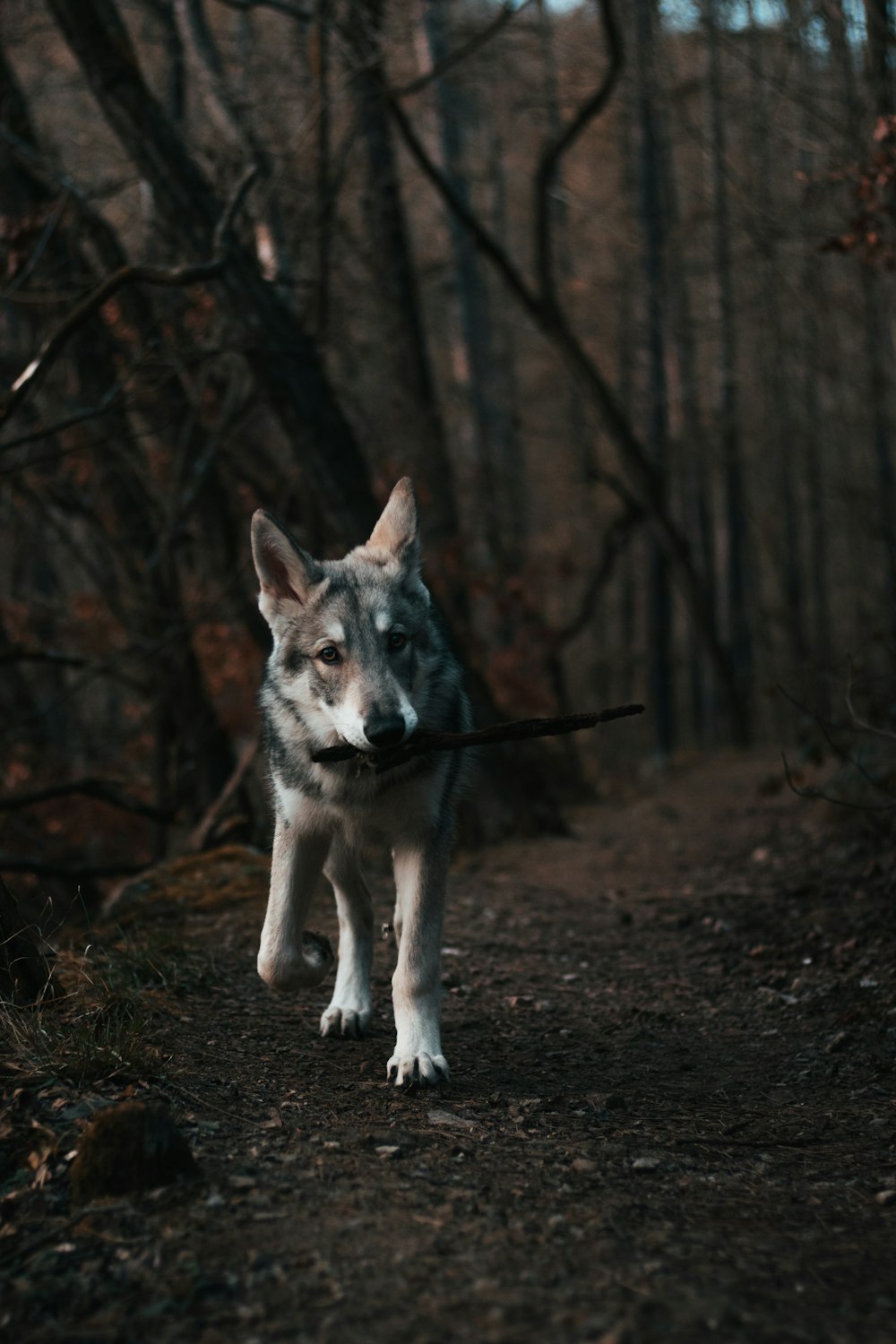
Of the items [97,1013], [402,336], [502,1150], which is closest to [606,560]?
[402,336]

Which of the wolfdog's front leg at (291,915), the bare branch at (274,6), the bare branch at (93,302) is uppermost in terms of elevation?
the bare branch at (274,6)

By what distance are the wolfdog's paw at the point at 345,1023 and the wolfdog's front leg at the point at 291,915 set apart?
0.22 metres

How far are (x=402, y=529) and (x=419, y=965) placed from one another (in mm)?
1877

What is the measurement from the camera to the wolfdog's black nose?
4410 millimetres

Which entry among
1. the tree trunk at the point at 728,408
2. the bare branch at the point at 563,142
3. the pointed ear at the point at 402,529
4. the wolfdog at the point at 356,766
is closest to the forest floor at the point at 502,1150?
the wolfdog at the point at 356,766

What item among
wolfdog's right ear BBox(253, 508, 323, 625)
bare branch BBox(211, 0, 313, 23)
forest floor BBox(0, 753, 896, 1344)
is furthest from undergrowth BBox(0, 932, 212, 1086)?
bare branch BBox(211, 0, 313, 23)

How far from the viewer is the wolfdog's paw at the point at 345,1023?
530 cm

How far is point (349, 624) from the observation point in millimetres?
4961

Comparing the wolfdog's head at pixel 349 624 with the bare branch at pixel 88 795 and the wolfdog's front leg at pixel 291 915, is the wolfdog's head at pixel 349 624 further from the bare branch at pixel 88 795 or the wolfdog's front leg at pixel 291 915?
the bare branch at pixel 88 795

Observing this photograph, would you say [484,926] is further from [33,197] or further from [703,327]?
[703,327]

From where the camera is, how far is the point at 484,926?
25.4 feet

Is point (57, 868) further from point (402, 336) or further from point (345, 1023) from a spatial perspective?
point (402, 336)

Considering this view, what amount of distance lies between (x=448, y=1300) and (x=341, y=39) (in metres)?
10.4

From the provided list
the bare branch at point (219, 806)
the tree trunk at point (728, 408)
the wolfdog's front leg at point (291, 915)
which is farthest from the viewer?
the tree trunk at point (728, 408)
